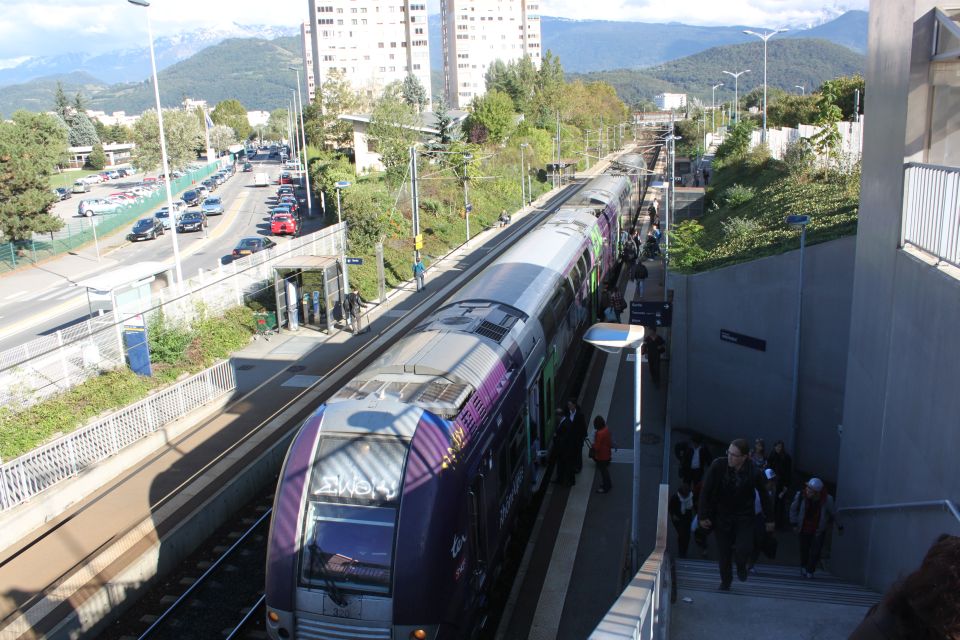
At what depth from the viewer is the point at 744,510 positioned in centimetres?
739

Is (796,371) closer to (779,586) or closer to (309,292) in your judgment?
(779,586)

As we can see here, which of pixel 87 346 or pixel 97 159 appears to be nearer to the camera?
pixel 87 346

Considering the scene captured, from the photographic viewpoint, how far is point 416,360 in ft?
32.0

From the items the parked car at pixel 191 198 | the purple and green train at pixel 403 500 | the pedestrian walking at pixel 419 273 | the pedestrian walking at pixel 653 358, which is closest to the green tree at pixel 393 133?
the pedestrian walking at pixel 419 273

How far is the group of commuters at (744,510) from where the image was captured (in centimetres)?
724

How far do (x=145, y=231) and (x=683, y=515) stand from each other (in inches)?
1607

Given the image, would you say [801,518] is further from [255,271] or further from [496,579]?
[255,271]

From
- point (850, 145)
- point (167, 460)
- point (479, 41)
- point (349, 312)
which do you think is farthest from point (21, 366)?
point (479, 41)

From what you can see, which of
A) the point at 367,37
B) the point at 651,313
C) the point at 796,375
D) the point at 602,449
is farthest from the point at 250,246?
the point at 367,37

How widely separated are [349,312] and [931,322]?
755 inches

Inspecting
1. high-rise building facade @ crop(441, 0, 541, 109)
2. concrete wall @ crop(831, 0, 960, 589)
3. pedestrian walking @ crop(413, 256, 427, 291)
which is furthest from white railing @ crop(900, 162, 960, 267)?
high-rise building facade @ crop(441, 0, 541, 109)

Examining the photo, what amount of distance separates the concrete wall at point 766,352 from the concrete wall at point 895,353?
4007 millimetres

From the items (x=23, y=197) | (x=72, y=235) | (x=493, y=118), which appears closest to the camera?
(x=23, y=197)

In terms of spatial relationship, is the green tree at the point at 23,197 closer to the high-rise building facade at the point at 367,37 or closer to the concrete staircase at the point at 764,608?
the concrete staircase at the point at 764,608
